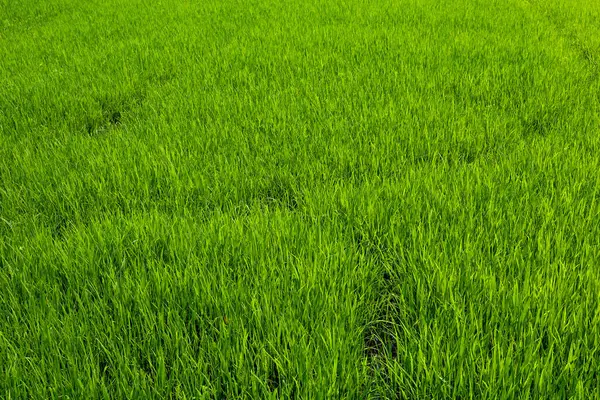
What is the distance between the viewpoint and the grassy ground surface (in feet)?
3.82

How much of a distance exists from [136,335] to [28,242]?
0.79 meters

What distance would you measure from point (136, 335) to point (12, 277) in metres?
0.58

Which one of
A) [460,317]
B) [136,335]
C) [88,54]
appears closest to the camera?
[460,317]

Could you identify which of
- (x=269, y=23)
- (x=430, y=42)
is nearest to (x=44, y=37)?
(x=269, y=23)

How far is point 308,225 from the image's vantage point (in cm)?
185

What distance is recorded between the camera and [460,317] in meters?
1.23

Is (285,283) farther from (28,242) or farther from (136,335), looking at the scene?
(28,242)

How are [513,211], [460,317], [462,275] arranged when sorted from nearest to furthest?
[460,317], [462,275], [513,211]

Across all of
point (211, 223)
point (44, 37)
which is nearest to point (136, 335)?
point (211, 223)

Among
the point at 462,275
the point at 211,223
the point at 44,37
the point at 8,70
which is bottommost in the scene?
the point at 462,275

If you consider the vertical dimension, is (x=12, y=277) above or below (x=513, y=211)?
above

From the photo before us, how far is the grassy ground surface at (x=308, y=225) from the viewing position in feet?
3.82

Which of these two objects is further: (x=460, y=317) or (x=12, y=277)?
(x=12, y=277)

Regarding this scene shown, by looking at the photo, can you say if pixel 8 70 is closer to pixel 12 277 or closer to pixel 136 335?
pixel 12 277
